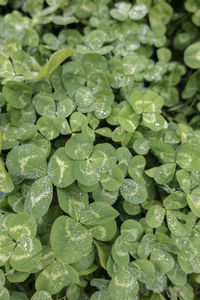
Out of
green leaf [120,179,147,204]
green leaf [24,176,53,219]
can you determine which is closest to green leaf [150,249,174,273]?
green leaf [120,179,147,204]

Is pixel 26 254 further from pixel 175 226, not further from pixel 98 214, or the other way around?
pixel 175 226

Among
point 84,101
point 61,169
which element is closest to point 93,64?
point 84,101


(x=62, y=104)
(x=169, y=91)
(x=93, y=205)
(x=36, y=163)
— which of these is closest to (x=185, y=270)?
(x=93, y=205)

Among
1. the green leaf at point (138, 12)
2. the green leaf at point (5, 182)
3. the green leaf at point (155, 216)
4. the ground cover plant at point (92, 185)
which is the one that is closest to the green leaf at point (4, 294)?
the ground cover plant at point (92, 185)

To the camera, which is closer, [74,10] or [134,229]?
[134,229]

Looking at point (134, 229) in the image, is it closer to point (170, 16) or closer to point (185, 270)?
point (185, 270)

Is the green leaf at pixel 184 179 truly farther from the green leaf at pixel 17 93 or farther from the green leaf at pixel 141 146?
the green leaf at pixel 17 93

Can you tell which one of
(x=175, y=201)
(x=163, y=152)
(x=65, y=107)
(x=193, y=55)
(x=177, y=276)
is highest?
(x=193, y=55)
